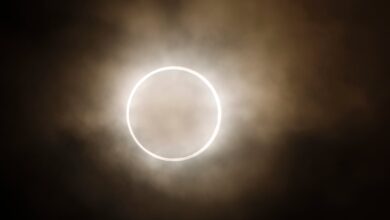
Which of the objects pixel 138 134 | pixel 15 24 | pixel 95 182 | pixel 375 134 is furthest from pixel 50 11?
pixel 375 134

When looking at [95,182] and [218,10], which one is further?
[95,182]

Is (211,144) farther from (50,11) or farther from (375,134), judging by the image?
(50,11)

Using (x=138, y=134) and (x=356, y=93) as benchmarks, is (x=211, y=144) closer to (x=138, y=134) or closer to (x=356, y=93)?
(x=138, y=134)

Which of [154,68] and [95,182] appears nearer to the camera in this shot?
[154,68]

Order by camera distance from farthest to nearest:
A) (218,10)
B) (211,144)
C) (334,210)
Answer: (334,210)
(211,144)
(218,10)

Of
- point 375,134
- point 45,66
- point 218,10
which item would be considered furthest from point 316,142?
point 45,66

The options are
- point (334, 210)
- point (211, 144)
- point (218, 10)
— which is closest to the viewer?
point (218, 10)

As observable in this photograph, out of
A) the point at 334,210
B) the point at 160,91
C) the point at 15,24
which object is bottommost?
the point at 334,210

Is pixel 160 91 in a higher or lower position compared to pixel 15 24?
lower

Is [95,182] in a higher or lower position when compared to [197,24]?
lower
